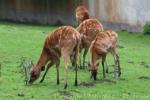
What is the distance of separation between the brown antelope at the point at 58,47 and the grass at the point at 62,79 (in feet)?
1.08

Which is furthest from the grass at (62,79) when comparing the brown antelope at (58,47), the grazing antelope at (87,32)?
the grazing antelope at (87,32)

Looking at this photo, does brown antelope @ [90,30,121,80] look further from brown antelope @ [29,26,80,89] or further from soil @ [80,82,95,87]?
brown antelope @ [29,26,80,89]

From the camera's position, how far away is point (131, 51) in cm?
1438

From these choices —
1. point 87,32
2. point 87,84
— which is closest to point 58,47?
point 87,84

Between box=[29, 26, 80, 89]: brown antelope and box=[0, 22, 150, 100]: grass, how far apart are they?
33cm

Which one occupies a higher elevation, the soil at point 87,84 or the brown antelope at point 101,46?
the brown antelope at point 101,46

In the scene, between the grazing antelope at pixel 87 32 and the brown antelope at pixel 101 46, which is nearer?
the brown antelope at pixel 101 46

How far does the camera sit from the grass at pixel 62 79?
8.53m

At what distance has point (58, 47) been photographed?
9180 millimetres

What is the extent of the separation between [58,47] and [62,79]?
3.35 feet

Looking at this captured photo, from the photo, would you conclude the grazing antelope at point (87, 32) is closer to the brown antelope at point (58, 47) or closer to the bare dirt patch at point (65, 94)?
the brown antelope at point (58, 47)

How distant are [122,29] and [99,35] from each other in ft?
32.8

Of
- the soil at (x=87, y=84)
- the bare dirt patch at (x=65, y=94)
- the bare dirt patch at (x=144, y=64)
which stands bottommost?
the bare dirt patch at (x=65, y=94)

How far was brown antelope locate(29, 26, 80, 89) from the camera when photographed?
9.05 meters
